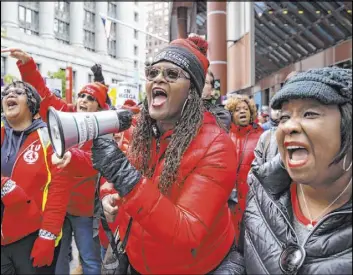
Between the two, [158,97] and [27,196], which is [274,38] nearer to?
[27,196]

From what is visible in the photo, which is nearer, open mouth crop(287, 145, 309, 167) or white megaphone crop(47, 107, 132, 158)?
open mouth crop(287, 145, 309, 167)

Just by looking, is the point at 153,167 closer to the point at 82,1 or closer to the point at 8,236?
the point at 8,236

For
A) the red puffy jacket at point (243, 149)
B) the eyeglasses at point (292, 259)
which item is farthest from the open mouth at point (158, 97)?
the red puffy jacket at point (243, 149)

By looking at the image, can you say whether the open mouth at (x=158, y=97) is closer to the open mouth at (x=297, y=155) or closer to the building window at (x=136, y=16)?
the open mouth at (x=297, y=155)

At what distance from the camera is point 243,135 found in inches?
209

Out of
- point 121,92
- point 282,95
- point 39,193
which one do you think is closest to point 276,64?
point 121,92

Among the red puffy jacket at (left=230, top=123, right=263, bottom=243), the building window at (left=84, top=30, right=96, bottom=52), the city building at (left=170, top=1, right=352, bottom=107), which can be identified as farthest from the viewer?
the building window at (left=84, top=30, right=96, bottom=52)

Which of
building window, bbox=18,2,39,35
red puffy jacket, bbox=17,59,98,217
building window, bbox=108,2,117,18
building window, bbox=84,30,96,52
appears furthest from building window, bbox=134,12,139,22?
red puffy jacket, bbox=17,59,98,217

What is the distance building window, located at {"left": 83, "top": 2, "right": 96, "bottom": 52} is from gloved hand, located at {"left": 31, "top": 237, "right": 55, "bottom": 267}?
231 feet

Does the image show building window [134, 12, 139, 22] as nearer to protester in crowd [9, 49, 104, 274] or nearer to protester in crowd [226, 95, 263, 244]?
protester in crowd [226, 95, 263, 244]

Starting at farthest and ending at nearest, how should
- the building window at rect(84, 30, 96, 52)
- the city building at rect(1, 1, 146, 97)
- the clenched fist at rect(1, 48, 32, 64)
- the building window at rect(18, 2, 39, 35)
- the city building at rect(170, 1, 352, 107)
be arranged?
the building window at rect(84, 30, 96, 52) → the building window at rect(18, 2, 39, 35) → the city building at rect(1, 1, 146, 97) → the city building at rect(170, 1, 352, 107) → the clenched fist at rect(1, 48, 32, 64)

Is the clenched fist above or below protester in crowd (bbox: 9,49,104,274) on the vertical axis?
above

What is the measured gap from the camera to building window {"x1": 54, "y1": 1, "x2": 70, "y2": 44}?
65750mm

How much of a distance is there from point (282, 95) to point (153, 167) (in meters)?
0.99
